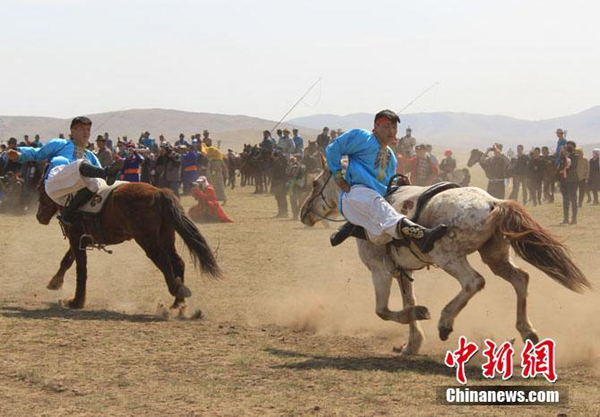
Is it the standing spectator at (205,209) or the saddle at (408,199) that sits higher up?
the saddle at (408,199)

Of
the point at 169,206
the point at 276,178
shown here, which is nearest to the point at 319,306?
the point at 169,206

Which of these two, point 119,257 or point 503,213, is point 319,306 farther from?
point 119,257

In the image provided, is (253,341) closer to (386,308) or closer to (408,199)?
(386,308)

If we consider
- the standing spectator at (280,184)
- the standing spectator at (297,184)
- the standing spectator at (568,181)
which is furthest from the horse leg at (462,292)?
the standing spectator at (280,184)

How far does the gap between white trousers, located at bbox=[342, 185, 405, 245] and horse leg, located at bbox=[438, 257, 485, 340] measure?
0.57 metres

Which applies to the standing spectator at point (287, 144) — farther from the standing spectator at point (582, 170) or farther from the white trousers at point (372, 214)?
the white trousers at point (372, 214)

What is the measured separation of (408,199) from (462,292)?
1.05 metres

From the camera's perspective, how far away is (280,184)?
24359mm

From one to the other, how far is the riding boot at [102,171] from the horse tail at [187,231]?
1.80 feet

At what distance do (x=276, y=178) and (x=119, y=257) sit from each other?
9.49 meters

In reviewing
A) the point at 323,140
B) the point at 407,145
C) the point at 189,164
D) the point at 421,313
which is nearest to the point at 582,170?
the point at 407,145
